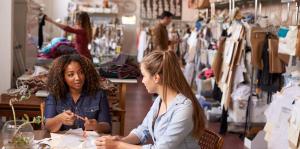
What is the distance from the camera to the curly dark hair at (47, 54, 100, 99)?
8.33ft

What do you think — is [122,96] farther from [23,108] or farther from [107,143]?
[107,143]

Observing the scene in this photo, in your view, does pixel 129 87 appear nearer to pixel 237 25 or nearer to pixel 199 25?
pixel 199 25

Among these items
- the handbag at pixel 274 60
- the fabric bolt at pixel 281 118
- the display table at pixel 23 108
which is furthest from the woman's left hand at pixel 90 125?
the handbag at pixel 274 60

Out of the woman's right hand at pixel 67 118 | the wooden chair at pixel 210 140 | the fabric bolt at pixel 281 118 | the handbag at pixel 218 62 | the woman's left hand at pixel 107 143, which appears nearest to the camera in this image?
the woman's left hand at pixel 107 143

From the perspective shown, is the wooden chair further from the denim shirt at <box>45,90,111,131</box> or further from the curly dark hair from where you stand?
the curly dark hair

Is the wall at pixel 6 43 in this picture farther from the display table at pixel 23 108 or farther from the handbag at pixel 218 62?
the handbag at pixel 218 62

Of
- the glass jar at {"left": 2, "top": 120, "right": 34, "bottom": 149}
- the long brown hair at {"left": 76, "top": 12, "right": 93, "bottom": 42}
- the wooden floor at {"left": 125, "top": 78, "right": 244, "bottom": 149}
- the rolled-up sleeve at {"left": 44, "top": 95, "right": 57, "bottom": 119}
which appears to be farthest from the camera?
the long brown hair at {"left": 76, "top": 12, "right": 93, "bottom": 42}

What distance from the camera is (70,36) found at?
30.0ft

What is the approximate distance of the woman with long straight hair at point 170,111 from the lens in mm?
1857

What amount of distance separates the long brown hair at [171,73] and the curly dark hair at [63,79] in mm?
745

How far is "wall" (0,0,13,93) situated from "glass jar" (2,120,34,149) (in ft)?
7.01

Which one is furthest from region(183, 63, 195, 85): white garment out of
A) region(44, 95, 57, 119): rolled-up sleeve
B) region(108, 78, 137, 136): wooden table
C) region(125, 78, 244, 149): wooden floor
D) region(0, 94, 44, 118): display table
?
region(44, 95, 57, 119): rolled-up sleeve

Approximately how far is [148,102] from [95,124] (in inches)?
192

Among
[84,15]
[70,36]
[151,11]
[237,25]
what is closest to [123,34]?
[151,11]
